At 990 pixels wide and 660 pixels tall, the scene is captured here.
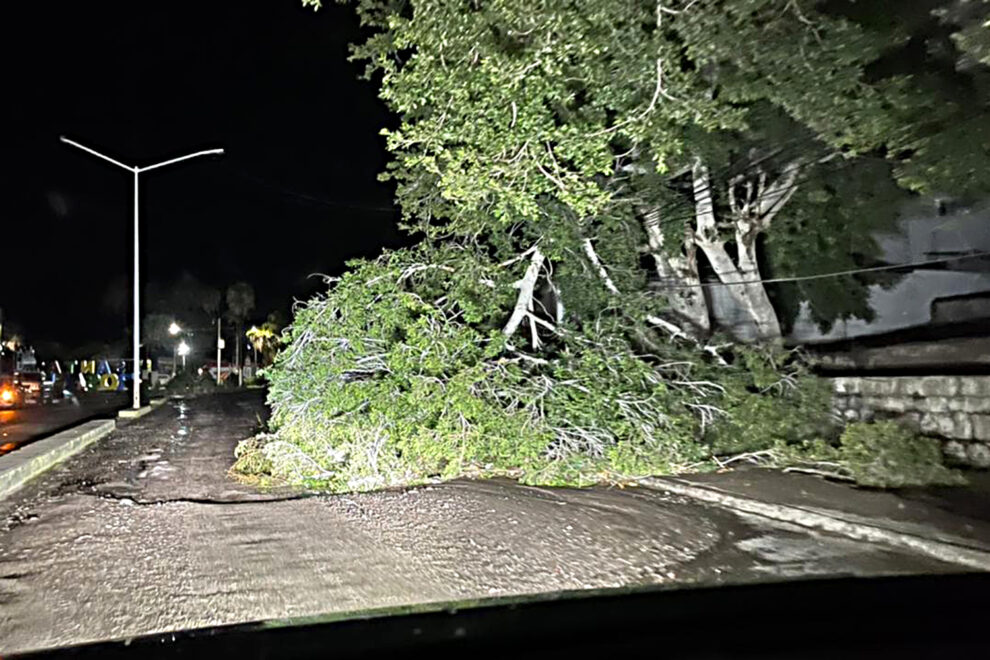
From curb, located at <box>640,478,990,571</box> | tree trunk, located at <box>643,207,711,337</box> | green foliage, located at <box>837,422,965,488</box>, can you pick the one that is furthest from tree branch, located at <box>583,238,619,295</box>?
green foliage, located at <box>837,422,965,488</box>

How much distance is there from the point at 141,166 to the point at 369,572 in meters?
22.0

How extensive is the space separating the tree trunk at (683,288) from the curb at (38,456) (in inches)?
473

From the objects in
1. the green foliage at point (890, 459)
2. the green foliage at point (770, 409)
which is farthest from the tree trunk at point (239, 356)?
the green foliage at point (890, 459)

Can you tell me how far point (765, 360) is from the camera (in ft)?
46.6

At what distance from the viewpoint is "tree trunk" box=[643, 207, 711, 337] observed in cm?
1684

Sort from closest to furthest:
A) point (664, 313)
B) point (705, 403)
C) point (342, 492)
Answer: point (342, 492)
point (705, 403)
point (664, 313)

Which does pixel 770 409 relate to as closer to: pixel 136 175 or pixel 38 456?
pixel 38 456

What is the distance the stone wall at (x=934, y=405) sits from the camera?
12.1 m

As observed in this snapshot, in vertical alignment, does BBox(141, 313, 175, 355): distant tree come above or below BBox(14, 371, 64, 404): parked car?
above

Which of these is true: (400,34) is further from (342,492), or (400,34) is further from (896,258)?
(896,258)

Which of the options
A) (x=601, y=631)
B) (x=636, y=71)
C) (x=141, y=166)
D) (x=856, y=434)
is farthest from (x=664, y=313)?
(x=141, y=166)

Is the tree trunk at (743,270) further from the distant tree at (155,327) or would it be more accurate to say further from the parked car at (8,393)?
the distant tree at (155,327)

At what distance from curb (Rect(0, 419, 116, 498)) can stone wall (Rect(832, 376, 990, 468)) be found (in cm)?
1352

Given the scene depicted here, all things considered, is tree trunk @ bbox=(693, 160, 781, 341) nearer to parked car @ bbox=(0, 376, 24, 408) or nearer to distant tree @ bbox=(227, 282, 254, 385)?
parked car @ bbox=(0, 376, 24, 408)
